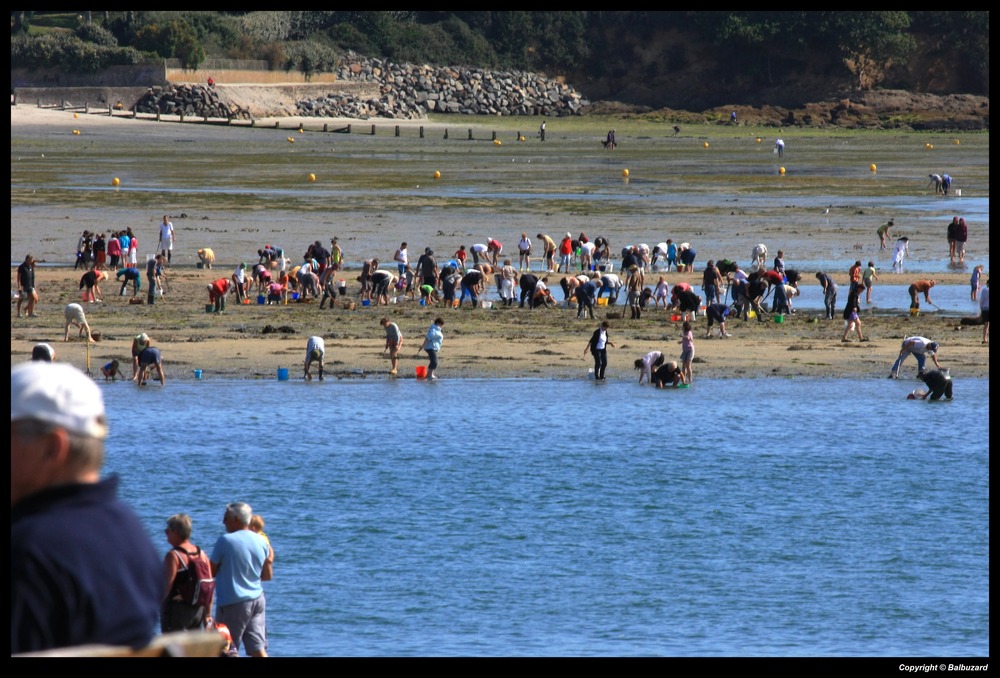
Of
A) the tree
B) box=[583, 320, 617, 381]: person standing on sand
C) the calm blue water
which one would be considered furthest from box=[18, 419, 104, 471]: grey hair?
the tree

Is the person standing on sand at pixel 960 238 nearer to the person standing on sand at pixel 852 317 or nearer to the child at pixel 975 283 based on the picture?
the child at pixel 975 283

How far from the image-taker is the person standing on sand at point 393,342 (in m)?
27.0

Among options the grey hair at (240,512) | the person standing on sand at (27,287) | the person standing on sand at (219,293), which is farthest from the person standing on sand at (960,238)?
the grey hair at (240,512)

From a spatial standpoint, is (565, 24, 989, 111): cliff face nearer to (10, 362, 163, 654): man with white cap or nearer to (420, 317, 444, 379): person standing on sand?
(420, 317, 444, 379): person standing on sand

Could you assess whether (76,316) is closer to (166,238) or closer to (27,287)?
(27,287)

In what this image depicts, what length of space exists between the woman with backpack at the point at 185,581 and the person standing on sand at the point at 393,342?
16915 millimetres

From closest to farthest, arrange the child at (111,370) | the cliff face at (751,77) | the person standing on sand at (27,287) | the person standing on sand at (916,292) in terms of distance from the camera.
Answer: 1. the child at (111,370)
2. the person standing on sand at (27,287)
3. the person standing on sand at (916,292)
4. the cliff face at (751,77)

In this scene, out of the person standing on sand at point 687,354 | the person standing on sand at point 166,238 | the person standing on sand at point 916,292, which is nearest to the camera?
the person standing on sand at point 687,354

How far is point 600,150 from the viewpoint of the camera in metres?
94.1

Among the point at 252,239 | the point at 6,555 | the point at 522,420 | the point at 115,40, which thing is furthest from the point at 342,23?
the point at 6,555

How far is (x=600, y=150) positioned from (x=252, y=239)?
51.5m

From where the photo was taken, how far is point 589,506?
2025 cm

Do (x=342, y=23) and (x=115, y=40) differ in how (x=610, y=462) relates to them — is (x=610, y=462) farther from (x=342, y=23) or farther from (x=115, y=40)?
(x=342, y=23)

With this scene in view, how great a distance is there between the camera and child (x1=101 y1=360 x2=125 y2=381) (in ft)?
85.9
